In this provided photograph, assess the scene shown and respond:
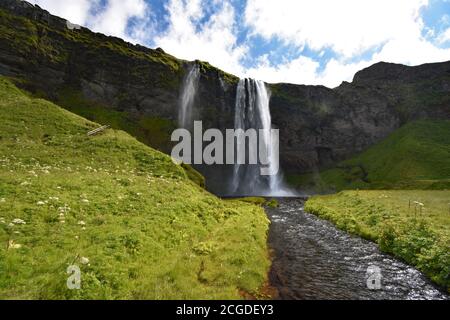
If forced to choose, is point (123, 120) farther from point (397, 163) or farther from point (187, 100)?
point (397, 163)

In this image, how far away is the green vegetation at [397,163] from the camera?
9288cm

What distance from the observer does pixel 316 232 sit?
3066 centimetres

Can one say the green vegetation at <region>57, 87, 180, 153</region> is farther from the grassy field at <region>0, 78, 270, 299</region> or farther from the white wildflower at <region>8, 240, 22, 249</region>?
the white wildflower at <region>8, 240, 22, 249</region>

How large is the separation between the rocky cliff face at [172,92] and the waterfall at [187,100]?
72.4 inches

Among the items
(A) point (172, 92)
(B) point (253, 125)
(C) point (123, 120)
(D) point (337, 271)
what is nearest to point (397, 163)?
(B) point (253, 125)

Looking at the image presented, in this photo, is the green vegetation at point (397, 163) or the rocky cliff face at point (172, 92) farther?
the green vegetation at point (397, 163)

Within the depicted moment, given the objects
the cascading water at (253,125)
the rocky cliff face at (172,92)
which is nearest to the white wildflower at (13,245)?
the rocky cliff face at (172,92)

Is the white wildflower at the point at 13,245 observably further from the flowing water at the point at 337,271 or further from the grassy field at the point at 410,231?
the grassy field at the point at 410,231

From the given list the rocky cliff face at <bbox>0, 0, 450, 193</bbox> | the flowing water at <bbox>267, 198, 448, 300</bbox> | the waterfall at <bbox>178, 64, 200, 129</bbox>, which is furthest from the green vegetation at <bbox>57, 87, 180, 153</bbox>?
the flowing water at <bbox>267, 198, 448, 300</bbox>

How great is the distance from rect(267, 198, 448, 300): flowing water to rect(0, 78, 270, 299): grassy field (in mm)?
1603

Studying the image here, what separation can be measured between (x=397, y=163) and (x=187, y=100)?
247 feet

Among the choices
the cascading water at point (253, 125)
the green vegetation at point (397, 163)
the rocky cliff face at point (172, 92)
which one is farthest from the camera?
the cascading water at point (253, 125)

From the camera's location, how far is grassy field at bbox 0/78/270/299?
38.3ft

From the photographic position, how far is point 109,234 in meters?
15.6
